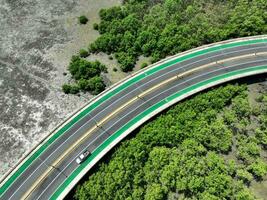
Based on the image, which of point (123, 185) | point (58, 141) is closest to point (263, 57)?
point (123, 185)

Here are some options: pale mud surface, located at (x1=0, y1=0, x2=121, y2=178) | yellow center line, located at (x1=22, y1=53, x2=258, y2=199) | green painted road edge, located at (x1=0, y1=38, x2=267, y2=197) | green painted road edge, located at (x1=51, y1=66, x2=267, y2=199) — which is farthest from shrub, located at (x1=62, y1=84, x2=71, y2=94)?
green painted road edge, located at (x1=51, y1=66, x2=267, y2=199)

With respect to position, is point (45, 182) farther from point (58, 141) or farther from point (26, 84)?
point (26, 84)

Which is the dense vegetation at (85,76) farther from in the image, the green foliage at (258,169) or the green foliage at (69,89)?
the green foliage at (258,169)

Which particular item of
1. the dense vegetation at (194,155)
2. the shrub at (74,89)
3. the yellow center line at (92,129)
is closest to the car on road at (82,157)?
the yellow center line at (92,129)

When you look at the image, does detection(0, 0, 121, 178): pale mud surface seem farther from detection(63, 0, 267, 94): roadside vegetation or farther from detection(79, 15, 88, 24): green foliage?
detection(63, 0, 267, 94): roadside vegetation

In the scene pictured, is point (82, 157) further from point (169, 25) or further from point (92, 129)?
point (169, 25)
